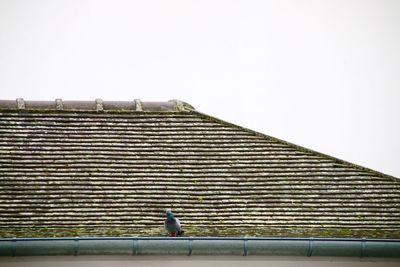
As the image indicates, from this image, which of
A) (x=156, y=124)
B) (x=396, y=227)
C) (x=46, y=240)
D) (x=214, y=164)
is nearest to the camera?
(x=46, y=240)

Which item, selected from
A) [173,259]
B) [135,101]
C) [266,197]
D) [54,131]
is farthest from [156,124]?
[173,259]

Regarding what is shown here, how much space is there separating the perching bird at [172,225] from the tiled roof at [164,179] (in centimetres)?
36

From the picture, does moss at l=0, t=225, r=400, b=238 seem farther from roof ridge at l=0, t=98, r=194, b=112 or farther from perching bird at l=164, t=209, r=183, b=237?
roof ridge at l=0, t=98, r=194, b=112

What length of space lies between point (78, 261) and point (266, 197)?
3945 mm

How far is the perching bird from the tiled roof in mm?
361

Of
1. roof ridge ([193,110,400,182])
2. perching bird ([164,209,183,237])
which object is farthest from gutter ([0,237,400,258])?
roof ridge ([193,110,400,182])

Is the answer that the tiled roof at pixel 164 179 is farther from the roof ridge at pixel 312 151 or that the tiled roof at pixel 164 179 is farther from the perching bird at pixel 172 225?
the perching bird at pixel 172 225

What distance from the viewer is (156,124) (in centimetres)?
1641

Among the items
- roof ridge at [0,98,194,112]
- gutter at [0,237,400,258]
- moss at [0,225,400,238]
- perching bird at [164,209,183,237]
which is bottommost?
gutter at [0,237,400,258]

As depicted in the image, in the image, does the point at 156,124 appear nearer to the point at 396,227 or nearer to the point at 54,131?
the point at 54,131

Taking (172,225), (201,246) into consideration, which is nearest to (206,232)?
(201,246)

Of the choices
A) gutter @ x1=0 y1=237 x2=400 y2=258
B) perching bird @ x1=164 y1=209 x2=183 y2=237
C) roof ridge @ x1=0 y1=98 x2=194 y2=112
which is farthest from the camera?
roof ridge @ x1=0 y1=98 x2=194 y2=112

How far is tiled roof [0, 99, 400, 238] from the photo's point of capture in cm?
1363

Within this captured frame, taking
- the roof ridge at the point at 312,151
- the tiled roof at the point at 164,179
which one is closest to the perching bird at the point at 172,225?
the tiled roof at the point at 164,179
